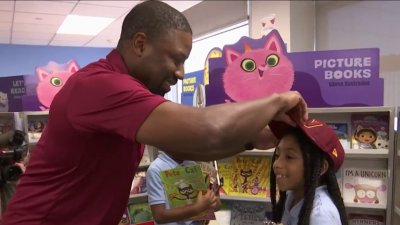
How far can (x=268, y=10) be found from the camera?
4.42 metres

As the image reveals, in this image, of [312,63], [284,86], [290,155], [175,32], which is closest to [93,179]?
[175,32]

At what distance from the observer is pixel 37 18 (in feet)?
19.1

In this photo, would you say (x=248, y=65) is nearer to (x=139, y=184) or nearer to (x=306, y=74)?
(x=306, y=74)

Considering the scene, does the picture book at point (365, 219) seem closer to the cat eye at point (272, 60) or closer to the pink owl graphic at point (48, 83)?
the cat eye at point (272, 60)

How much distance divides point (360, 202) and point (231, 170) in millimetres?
849

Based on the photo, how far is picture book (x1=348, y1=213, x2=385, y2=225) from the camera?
2270 millimetres

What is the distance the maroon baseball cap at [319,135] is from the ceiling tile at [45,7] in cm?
464

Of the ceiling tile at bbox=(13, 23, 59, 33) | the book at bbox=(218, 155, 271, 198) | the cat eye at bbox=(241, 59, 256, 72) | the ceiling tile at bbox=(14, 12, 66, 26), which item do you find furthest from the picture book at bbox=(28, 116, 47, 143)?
the ceiling tile at bbox=(13, 23, 59, 33)

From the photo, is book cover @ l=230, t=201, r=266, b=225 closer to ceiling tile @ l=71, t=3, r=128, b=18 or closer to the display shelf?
the display shelf

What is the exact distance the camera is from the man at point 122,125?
29.5 inches

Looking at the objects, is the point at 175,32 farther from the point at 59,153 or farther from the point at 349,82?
the point at 349,82

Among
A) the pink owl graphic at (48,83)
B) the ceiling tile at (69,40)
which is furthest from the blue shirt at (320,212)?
the ceiling tile at (69,40)

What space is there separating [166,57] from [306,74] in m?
1.56

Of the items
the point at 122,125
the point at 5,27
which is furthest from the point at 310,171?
the point at 5,27
